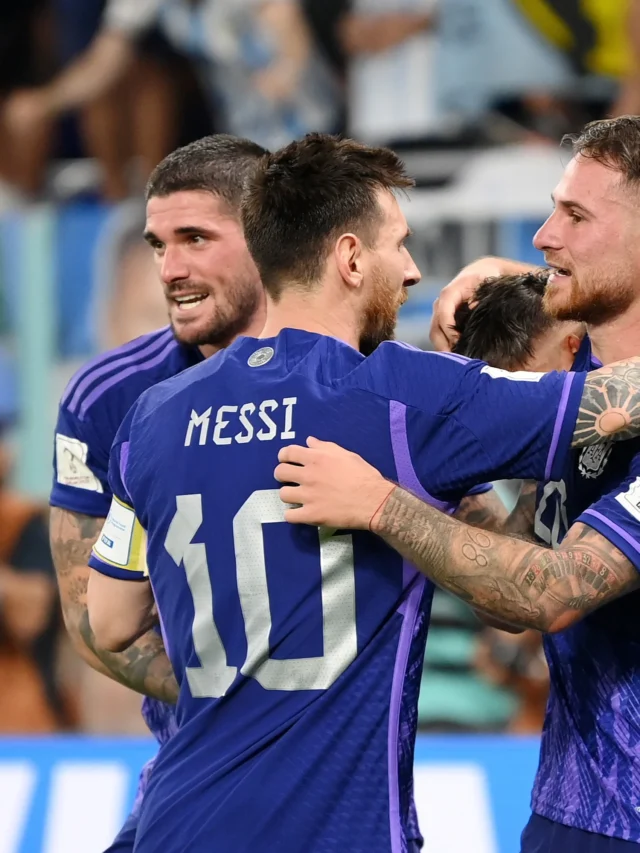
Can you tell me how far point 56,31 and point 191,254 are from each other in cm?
468

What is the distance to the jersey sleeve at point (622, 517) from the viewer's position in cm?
201

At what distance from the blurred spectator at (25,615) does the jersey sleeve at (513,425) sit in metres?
5.22

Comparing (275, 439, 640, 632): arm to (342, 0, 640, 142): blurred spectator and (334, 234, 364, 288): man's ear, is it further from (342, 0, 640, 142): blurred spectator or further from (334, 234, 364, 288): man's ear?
(342, 0, 640, 142): blurred spectator

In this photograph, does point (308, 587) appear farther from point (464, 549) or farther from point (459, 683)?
point (459, 683)

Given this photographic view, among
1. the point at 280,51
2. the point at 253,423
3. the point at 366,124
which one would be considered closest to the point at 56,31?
the point at 280,51

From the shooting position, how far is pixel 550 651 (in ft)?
7.72

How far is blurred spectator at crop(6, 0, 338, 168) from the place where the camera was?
696cm

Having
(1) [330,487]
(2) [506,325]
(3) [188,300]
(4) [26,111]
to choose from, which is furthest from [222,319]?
→ (4) [26,111]

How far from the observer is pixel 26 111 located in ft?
23.4

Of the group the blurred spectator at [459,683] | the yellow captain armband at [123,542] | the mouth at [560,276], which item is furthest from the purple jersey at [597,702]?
the blurred spectator at [459,683]

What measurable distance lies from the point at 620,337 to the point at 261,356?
715 millimetres

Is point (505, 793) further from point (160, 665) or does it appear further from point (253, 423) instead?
point (253, 423)

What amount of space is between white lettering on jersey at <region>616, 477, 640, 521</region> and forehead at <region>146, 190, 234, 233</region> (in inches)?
51.7

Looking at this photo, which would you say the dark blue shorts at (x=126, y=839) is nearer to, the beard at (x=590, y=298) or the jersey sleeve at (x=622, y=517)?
the jersey sleeve at (x=622, y=517)
